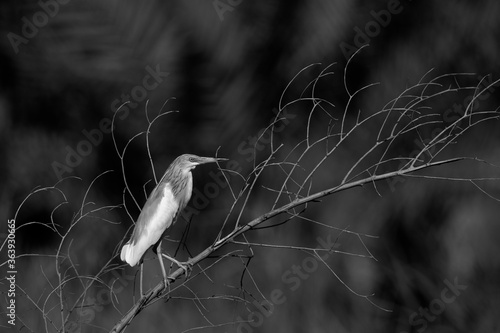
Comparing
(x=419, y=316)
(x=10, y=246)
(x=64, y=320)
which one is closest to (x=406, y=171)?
(x=64, y=320)

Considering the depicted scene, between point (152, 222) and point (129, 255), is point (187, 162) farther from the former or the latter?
point (129, 255)

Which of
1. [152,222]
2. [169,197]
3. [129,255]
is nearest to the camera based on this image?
[129,255]

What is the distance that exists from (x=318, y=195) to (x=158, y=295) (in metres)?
0.38

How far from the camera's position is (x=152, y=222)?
1.88 metres

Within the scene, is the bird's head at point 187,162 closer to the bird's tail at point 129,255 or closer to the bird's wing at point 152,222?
the bird's wing at point 152,222

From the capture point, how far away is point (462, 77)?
322 centimetres

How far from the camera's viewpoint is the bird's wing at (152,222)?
176 centimetres

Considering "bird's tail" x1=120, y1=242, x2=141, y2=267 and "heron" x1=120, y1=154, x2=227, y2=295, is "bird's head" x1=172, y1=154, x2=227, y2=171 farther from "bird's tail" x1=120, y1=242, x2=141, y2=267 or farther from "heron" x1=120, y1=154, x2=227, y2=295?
"bird's tail" x1=120, y1=242, x2=141, y2=267

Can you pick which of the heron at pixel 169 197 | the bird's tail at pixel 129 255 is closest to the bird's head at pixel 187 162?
the heron at pixel 169 197

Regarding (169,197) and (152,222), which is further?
(169,197)

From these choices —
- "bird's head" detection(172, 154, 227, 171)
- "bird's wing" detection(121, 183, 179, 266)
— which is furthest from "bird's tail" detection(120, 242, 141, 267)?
"bird's head" detection(172, 154, 227, 171)

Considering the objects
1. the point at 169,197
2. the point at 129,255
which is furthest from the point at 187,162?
the point at 129,255

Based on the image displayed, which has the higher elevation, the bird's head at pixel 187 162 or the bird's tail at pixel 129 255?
the bird's head at pixel 187 162

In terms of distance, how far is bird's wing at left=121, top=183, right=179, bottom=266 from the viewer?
1.76m
